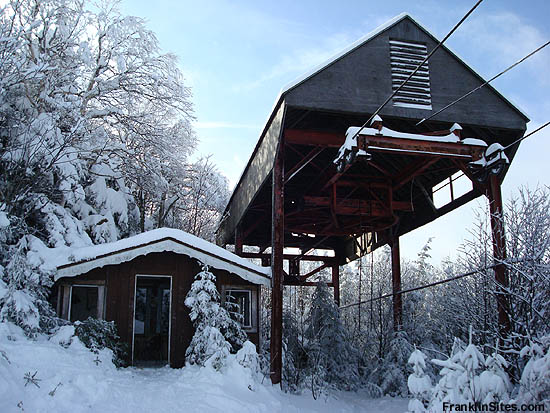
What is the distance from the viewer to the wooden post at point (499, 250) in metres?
10.2

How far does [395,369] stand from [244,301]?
187 inches

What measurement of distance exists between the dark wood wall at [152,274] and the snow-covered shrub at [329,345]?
387 cm

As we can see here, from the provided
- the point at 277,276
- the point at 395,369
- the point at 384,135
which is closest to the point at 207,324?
the point at 277,276

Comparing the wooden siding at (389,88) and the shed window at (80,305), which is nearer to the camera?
the wooden siding at (389,88)

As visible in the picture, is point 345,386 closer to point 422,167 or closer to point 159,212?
point 422,167

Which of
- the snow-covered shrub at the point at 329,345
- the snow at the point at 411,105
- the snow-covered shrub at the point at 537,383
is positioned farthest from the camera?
the snow-covered shrub at the point at 329,345

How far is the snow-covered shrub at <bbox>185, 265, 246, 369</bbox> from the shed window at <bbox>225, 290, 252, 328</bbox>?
767 mm

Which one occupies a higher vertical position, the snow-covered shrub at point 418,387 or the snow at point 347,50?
the snow at point 347,50

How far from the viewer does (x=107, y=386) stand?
805 cm

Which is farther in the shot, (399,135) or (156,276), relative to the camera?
(156,276)

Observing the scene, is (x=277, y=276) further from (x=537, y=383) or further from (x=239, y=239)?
(x=239, y=239)

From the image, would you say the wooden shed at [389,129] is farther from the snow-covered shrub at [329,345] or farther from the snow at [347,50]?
the snow-covered shrub at [329,345]

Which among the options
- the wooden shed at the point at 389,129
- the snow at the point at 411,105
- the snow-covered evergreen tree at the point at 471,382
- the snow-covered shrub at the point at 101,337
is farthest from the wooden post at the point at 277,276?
the snow-covered evergreen tree at the point at 471,382

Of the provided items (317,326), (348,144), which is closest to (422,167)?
(348,144)
